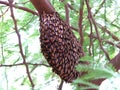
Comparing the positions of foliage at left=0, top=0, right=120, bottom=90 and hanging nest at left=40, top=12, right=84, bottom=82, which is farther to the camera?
foliage at left=0, top=0, right=120, bottom=90

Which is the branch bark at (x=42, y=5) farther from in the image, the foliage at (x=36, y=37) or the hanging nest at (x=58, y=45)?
the foliage at (x=36, y=37)

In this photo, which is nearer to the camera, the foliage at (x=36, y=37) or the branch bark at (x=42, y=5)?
the branch bark at (x=42, y=5)

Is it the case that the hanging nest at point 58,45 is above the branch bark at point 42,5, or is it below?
below

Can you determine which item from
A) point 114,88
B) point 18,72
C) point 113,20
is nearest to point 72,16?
point 113,20

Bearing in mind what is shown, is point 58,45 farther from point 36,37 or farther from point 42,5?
point 36,37

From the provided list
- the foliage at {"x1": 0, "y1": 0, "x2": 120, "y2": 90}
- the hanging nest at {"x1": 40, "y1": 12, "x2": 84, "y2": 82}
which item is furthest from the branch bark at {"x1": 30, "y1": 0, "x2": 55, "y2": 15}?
the foliage at {"x1": 0, "y1": 0, "x2": 120, "y2": 90}

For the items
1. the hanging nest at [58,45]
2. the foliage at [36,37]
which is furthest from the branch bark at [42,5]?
the foliage at [36,37]

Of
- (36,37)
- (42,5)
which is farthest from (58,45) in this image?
(36,37)

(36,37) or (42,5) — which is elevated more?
(42,5)

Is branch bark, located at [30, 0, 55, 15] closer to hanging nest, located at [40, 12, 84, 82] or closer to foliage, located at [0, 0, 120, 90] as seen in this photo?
hanging nest, located at [40, 12, 84, 82]
